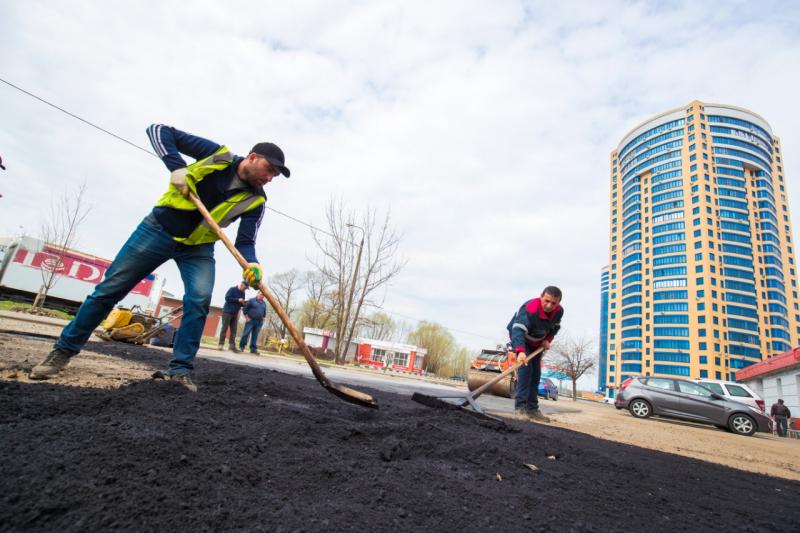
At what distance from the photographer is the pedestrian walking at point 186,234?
2506mm

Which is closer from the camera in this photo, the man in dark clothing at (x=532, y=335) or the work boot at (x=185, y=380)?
the work boot at (x=185, y=380)

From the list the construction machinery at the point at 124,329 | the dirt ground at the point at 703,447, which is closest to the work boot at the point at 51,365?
the construction machinery at the point at 124,329

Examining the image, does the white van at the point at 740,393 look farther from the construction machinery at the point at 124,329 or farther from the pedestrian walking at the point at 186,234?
the construction machinery at the point at 124,329

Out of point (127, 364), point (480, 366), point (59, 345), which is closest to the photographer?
point (59, 345)

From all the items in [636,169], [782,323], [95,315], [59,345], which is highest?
[636,169]

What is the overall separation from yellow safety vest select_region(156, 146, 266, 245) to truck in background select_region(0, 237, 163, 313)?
1476 cm

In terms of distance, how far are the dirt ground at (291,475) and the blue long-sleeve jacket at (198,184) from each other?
3.42 ft

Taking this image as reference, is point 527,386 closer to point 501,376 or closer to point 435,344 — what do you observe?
point 501,376

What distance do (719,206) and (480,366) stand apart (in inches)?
2817

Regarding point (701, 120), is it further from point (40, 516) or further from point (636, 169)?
point (40, 516)

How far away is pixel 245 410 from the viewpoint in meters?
2.11

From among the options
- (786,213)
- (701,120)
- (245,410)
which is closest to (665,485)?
(245,410)

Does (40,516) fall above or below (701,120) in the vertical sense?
below

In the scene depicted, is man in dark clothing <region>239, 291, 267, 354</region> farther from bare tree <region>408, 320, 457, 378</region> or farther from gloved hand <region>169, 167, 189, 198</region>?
bare tree <region>408, 320, 457, 378</region>
